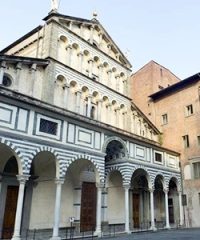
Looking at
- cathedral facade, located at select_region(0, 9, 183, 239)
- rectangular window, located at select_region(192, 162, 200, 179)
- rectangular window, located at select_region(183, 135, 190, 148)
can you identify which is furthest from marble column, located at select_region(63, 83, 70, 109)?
rectangular window, located at select_region(192, 162, 200, 179)

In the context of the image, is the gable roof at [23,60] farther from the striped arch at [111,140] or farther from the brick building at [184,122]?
the brick building at [184,122]

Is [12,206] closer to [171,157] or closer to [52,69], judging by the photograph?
[52,69]

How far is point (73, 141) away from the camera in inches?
609

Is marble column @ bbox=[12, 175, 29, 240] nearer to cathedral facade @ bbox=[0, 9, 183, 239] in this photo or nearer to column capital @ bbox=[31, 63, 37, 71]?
cathedral facade @ bbox=[0, 9, 183, 239]

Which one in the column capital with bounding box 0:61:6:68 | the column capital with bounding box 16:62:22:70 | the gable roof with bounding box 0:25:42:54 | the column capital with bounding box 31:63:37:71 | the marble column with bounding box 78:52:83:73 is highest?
the gable roof with bounding box 0:25:42:54

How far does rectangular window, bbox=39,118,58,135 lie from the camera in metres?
14.1

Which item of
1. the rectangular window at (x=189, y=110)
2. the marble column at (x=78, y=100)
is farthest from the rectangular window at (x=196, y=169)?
the marble column at (x=78, y=100)

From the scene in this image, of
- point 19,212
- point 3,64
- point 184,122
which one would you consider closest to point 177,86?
point 184,122

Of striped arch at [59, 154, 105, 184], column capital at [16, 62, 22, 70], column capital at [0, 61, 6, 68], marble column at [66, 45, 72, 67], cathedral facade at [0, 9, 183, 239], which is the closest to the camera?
cathedral facade at [0, 9, 183, 239]

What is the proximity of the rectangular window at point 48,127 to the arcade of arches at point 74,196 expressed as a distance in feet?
3.93

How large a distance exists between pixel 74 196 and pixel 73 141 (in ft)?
15.5

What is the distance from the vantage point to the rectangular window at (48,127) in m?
14.1

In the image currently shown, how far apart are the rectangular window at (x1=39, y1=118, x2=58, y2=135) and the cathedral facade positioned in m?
0.05

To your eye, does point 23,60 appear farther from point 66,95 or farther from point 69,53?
point 69,53
